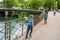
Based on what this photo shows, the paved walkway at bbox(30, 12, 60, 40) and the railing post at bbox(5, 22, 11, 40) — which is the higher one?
the railing post at bbox(5, 22, 11, 40)

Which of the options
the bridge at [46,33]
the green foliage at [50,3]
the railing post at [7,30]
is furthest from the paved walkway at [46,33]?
the green foliage at [50,3]

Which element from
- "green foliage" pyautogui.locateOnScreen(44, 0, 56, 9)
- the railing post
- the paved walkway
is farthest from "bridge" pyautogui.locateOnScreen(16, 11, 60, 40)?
"green foliage" pyautogui.locateOnScreen(44, 0, 56, 9)

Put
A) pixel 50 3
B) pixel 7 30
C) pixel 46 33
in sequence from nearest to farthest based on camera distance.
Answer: pixel 7 30 < pixel 46 33 < pixel 50 3

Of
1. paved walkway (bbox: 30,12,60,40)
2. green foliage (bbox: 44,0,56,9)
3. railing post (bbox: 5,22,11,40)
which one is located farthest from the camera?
green foliage (bbox: 44,0,56,9)

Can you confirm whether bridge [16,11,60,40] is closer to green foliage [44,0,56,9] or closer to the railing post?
the railing post

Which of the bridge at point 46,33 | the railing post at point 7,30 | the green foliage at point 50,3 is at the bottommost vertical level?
the green foliage at point 50,3

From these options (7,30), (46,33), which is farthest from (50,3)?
(7,30)

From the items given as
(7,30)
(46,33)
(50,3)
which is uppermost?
(7,30)

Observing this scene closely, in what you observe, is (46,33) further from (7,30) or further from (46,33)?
(7,30)

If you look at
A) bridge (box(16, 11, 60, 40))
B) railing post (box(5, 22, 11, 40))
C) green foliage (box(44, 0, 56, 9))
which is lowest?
green foliage (box(44, 0, 56, 9))

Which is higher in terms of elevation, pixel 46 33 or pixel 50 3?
pixel 46 33

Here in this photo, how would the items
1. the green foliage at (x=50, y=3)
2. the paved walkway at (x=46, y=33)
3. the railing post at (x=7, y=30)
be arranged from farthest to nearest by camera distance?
1. the green foliage at (x=50, y=3)
2. the paved walkway at (x=46, y=33)
3. the railing post at (x=7, y=30)

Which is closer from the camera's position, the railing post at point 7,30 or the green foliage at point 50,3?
the railing post at point 7,30

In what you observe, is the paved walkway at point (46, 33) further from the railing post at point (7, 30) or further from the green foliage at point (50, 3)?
the green foliage at point (50, 3)
